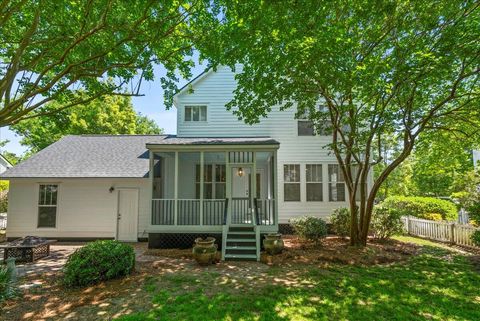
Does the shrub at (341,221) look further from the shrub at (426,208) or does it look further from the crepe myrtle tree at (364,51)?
the shrub at (426,208)

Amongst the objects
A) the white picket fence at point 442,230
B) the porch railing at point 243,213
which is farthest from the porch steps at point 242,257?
the white picket fence at point 442,230

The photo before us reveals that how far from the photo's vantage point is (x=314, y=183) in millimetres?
12531

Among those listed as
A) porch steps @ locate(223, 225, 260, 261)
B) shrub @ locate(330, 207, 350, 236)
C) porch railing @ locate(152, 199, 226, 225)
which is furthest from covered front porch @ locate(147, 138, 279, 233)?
shrub @ locate(330, 207, 350, 236)

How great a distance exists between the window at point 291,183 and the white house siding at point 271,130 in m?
0.19

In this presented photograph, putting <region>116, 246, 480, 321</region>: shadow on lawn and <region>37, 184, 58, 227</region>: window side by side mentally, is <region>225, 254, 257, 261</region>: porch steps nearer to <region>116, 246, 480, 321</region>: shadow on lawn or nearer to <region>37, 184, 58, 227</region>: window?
<region>116, 246, 480, 321</region>: shadow on lawn

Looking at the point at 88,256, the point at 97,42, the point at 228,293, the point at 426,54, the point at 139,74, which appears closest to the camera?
the point at 228,293

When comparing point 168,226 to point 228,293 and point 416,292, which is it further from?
point 416,292

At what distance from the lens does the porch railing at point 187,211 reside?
945cm

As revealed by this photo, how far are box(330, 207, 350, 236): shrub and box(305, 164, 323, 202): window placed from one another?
1.14 metres

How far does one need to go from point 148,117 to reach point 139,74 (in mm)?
29786

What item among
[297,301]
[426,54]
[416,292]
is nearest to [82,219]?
[297,301]

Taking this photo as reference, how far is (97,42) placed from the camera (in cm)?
710

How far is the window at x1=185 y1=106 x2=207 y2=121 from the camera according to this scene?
43.6 ft

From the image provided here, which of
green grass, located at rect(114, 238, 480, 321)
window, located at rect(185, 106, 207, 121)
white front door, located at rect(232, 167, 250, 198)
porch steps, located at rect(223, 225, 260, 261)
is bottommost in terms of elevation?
green grass, located at rect(114, 238, 480, 321)
